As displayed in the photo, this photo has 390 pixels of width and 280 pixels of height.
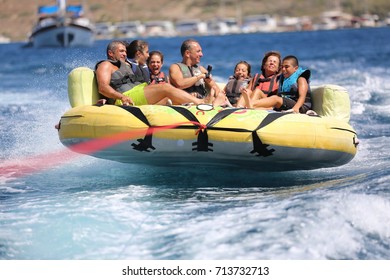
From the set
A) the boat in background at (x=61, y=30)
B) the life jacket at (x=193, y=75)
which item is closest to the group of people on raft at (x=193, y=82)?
the life jacket at (x=193, y=75)

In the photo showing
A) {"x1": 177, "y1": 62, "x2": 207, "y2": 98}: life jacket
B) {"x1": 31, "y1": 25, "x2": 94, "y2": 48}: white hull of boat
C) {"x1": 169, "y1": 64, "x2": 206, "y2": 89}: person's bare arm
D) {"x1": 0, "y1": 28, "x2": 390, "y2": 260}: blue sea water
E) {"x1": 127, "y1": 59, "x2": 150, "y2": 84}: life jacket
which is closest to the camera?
{"x1": 0, "y1": 28, "x2": 390, "y2": 260}: blue sea water

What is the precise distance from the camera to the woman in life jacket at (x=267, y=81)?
6.25m

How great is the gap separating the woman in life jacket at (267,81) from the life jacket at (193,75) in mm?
340

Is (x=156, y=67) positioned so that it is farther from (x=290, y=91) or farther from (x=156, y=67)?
(x=290, y=91)

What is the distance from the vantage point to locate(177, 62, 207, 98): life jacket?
6.22 meters

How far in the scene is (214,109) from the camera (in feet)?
18.3

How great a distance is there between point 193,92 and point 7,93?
966 centimetres

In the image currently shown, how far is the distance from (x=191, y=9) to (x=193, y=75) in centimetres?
10472

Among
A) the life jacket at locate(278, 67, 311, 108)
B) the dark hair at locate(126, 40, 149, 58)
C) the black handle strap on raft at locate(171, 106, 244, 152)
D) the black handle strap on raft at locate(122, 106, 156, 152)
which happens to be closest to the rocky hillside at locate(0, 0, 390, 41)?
the dark hair at locate(126, 40, 149, 58)

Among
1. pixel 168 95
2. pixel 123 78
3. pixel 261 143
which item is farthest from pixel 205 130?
pixel 123 78

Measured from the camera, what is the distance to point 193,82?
6105 millimetres

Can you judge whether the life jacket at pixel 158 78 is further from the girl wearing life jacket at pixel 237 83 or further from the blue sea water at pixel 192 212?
the blue sea water at pixel 192 212

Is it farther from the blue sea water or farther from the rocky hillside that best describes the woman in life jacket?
the rocky hillside

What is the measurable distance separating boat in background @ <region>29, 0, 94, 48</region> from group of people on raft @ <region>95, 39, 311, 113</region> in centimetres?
4334
